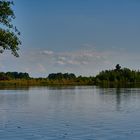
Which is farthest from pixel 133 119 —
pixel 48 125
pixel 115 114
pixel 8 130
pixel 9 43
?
pixel 9 43

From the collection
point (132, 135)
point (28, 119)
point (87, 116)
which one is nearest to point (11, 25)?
point (132, 135)

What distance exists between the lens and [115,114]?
144 ft

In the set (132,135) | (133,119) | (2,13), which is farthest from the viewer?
(133,119)

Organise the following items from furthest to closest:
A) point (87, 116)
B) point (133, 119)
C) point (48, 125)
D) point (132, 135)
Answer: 1. point (87, 116)
2. point (133, 119)
3. point (48, 125)
4. point (132, 135)

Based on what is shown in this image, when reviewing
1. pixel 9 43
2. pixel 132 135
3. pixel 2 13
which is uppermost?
pixel 2 13

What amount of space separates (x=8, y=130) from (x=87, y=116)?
1146cm

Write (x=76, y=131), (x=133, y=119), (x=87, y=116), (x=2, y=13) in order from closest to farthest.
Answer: (x=2, y=13), (x=76, y=131), (x=133, y=119), (x=87, y=116)

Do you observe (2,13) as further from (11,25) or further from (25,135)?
(25,135)

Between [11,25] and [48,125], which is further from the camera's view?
[48,125]

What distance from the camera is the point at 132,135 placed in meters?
30.1

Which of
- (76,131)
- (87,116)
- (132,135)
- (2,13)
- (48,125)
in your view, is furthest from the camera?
(87,116)

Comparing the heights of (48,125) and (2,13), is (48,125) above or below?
below

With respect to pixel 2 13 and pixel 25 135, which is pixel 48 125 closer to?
pixel 25 135

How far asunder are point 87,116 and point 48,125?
7657mm
